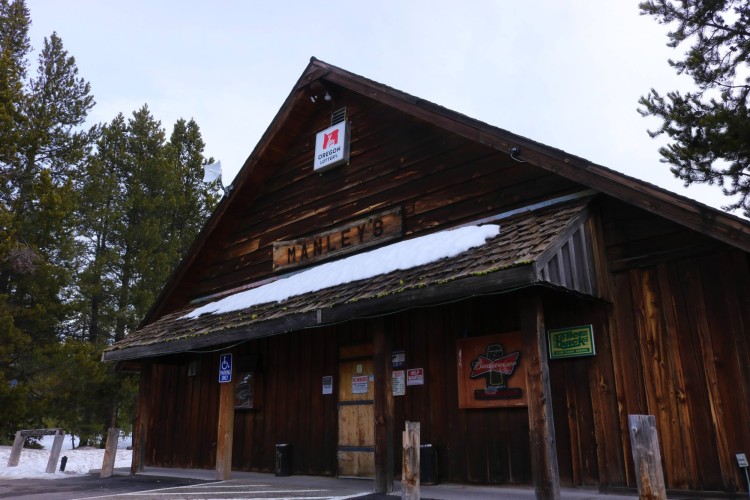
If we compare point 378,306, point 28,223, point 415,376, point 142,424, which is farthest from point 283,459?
point 28,223

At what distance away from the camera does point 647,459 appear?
461 cm

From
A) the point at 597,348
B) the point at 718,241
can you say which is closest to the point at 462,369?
the point at 597,348

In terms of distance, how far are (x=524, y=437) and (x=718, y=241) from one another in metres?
3.41

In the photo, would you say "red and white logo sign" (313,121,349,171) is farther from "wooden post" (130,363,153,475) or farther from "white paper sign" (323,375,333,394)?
"wooden post" (130,363,153,475)

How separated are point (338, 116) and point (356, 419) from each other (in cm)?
600

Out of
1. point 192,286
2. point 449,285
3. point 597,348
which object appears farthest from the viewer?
point 192,286

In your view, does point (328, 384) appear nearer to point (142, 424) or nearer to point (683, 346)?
point (142, 424)

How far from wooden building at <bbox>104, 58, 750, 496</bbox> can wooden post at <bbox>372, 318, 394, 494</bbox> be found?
0.09 feet

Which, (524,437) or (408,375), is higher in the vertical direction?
(408,375)

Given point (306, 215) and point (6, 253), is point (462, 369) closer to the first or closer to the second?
point (306, 215)

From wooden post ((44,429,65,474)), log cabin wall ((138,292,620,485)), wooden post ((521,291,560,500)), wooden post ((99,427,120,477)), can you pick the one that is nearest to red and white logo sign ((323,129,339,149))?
log cabin wall ((138,292,620,485))

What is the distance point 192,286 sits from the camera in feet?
47.2

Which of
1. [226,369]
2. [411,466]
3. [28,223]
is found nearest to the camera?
[411,466]

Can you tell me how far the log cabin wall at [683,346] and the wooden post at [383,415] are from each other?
8.74 feet
